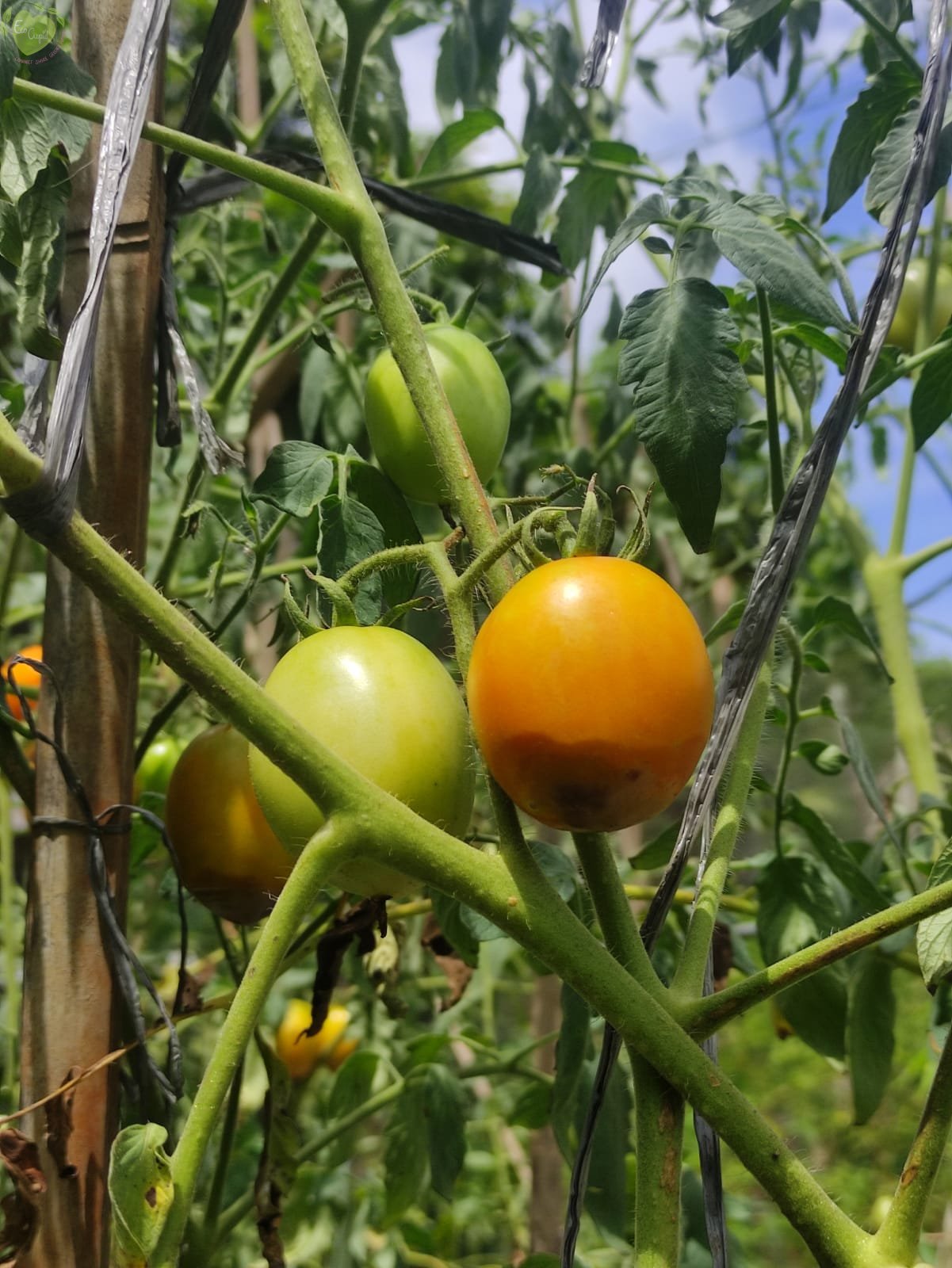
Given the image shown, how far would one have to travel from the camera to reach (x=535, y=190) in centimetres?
85

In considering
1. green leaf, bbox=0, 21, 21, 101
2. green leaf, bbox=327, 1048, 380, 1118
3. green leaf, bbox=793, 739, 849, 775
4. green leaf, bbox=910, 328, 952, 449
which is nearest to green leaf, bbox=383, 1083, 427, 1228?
green leaf, bbox=327, 1048, 380, 1118

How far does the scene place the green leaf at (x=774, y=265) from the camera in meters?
0.49

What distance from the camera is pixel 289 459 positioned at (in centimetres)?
64

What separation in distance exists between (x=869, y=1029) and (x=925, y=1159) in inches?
13.6

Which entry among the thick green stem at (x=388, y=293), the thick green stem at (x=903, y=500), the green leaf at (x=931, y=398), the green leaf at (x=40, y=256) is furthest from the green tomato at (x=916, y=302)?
the green leaf at (x=40, y=256)

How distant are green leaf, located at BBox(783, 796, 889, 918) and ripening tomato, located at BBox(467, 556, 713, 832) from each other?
364 millimetres

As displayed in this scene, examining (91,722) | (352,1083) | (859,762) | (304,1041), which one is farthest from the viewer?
(304,1041)

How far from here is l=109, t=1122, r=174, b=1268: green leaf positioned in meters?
0.38

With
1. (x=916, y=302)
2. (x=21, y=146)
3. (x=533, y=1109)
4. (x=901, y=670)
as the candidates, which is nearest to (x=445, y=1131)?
(x=533, y=1109)

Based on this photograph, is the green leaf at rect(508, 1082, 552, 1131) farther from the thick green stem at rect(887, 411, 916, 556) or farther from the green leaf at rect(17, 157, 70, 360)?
the green leaf at rect(17, 157, 70, 360)

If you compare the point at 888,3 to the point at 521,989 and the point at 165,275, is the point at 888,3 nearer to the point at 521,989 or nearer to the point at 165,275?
the point at 165,275

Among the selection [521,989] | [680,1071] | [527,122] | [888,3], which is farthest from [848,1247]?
[521,989]

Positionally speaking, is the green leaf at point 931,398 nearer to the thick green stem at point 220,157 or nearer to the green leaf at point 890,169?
the green leaf at point 890,169

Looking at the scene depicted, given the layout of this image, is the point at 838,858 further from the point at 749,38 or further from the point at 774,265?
the point at 749,38
